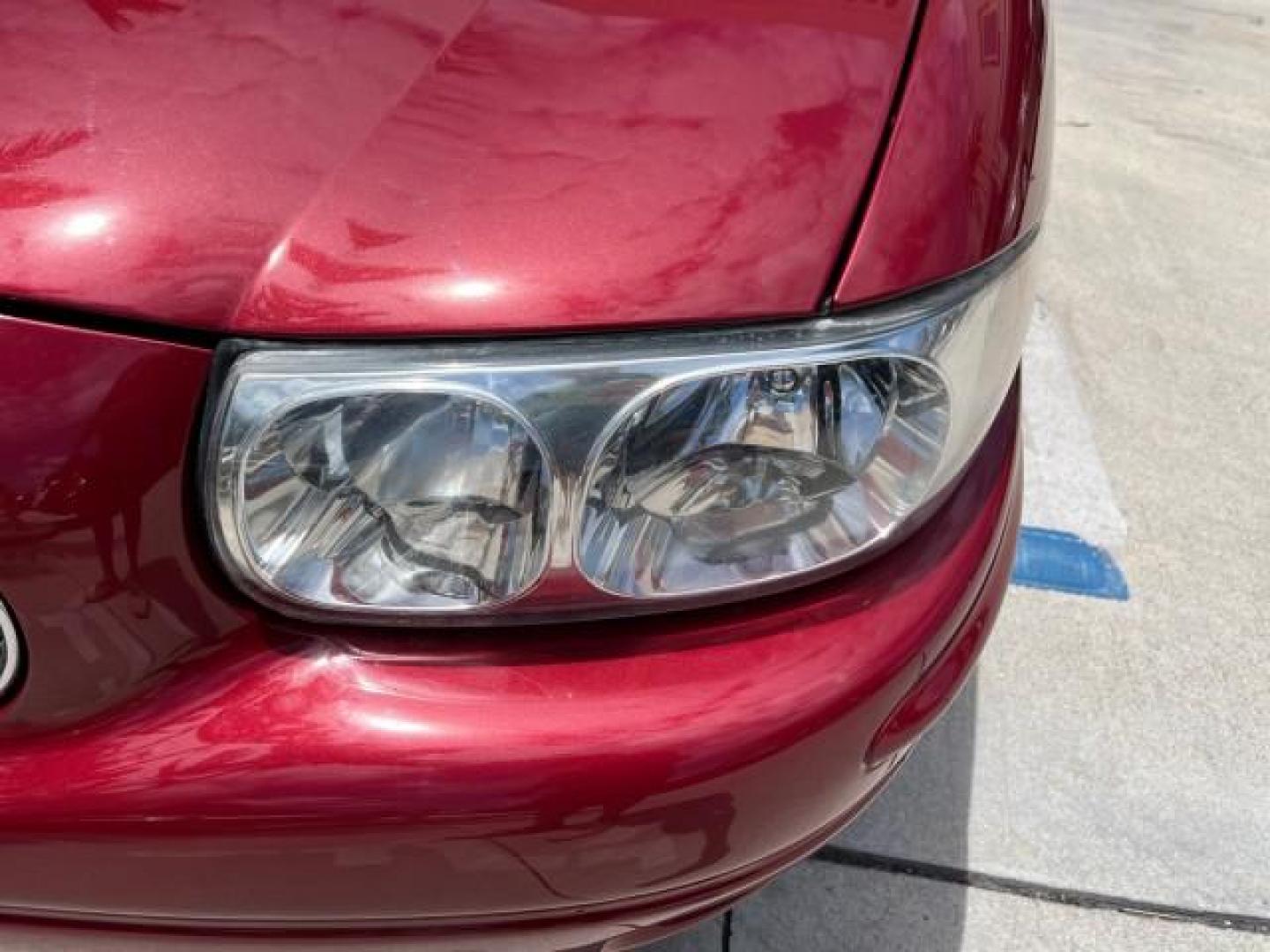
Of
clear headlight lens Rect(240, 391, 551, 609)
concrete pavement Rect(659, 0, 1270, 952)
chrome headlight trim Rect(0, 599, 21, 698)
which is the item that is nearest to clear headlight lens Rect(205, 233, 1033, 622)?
clear headlight lens Rect(240, 391, 551, 609)

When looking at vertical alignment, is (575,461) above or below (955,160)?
below

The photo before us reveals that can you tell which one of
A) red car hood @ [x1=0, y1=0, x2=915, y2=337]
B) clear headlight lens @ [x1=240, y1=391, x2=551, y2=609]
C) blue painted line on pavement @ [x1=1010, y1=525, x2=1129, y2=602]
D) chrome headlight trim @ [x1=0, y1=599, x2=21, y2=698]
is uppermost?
red car hood @ [x1=0, y1=0, x2=915, y2=337]

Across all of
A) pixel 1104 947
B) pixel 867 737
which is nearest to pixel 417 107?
pixel 867 737

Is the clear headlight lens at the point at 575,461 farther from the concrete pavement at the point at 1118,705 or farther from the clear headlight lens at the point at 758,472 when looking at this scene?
the concrete pavement at the point at 1118,705

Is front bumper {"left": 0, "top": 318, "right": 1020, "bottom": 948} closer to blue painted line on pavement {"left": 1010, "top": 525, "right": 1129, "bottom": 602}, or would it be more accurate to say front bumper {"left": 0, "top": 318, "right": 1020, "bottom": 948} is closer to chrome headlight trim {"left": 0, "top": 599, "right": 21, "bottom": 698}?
chrome headlight trim {"left": 0, "top": 599, "right": 21, "bottom": 698}

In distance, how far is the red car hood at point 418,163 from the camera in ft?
3.21

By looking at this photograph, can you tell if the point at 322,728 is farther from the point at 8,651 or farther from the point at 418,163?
the point at 418,163

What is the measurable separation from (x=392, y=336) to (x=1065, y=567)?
2.06 metres

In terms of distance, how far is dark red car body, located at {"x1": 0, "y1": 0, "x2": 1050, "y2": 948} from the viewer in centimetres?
98

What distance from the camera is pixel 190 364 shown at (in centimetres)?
98

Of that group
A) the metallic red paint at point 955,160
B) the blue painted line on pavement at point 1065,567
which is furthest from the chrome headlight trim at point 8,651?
the blue painted line on pavement at point 1065,567

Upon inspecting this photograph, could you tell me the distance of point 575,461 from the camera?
102cm

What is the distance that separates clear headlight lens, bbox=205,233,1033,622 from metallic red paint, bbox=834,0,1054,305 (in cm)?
4

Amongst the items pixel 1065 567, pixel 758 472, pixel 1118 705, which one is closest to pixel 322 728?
pixel 758 472
